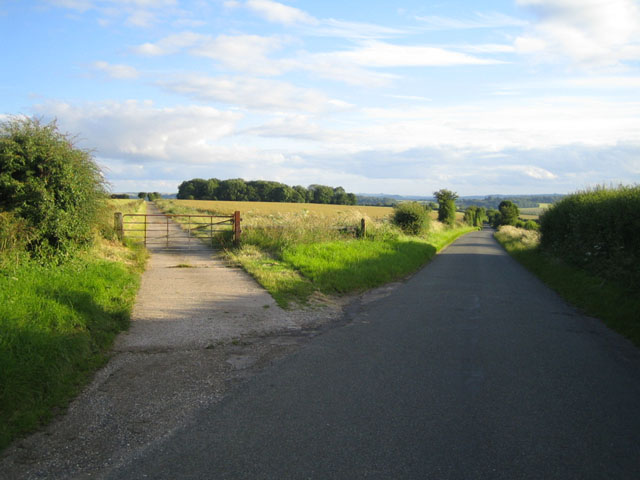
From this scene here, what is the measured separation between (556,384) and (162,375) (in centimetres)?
495

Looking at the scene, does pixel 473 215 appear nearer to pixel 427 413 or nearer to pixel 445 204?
pixel 445 204

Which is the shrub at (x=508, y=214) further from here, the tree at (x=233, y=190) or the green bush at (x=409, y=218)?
the green bush at (x=409, y=218)

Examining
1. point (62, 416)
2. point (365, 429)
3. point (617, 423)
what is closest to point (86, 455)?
point (62, 416)

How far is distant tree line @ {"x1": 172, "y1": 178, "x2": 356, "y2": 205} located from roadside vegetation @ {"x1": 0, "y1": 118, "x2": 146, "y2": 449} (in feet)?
346

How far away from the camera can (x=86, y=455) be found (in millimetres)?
4281

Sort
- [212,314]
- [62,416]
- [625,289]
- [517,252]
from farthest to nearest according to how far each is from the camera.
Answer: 1. [517,252]
2. [625,289]
3. [212,314]
4. [62,416]

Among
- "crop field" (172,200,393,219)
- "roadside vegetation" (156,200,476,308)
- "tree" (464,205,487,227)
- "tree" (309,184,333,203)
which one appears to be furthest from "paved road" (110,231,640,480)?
"tree" (309,184,333,203)

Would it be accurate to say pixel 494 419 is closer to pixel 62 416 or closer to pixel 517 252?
pixel 62 416

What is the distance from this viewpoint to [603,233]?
16391 mm

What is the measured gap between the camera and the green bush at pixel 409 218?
3512 cm

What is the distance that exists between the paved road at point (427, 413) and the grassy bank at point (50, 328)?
Result: 1734 millimetres

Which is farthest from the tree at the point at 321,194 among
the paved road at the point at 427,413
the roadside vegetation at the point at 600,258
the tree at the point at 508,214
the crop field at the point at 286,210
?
the paved road at the point at 427,413

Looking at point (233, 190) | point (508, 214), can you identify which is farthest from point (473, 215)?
point (233, 190)

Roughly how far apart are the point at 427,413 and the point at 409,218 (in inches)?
1213
